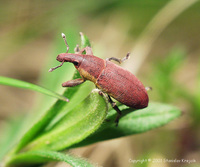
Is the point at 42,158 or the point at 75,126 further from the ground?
the point at 75,126

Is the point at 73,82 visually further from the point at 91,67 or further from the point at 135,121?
the point at 135,121

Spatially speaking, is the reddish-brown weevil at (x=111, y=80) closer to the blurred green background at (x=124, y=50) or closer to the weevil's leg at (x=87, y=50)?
the weevil's leg at (x=87, y=50)

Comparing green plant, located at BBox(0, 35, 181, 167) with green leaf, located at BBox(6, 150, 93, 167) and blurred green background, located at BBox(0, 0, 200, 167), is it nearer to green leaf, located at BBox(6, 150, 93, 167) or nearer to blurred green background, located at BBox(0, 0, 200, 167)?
green leaf, located at BBox(6, 150, 93, 167)

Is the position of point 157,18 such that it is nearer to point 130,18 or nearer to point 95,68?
point 130,18

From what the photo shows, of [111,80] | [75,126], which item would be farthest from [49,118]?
[111,80]

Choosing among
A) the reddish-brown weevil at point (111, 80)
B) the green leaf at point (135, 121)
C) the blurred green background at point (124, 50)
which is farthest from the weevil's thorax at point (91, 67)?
the blurred green background at point (124, 50)

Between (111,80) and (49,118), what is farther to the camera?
(111,80)
